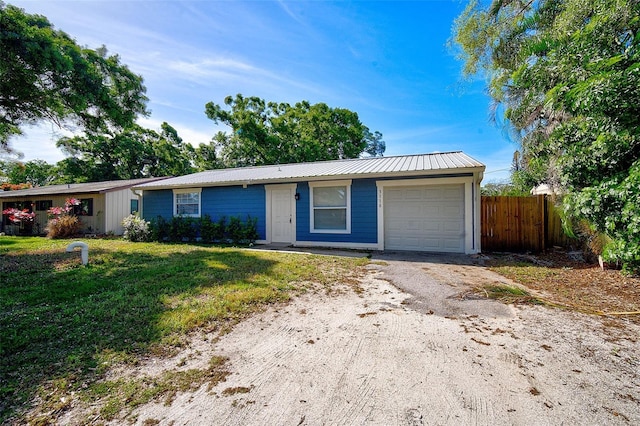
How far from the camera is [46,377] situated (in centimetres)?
216

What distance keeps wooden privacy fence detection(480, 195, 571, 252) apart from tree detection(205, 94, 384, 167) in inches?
642

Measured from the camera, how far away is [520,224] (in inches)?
328

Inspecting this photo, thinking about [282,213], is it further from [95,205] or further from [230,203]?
[95,205]

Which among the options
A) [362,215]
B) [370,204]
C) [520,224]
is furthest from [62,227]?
[520,224]

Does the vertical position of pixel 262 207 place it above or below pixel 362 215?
above

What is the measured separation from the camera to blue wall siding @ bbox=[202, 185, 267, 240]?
32.9 feet

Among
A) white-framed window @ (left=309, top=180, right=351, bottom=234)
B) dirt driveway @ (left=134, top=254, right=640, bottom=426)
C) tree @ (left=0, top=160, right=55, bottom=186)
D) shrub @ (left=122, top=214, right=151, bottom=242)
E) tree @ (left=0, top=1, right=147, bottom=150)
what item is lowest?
dirt driveway @ (left=134, top=254, right=640, bottom=426)

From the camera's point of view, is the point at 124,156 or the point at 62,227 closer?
the point at 62,227

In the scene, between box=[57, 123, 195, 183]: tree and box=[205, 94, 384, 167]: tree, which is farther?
box=[57, 123, 195, 183]: tree

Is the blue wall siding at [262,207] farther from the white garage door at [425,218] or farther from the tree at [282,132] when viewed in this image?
the tree at [282,132]

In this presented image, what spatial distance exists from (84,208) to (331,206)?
14.2m

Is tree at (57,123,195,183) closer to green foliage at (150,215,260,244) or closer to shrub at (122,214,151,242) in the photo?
shrub at (122,214,151,242)

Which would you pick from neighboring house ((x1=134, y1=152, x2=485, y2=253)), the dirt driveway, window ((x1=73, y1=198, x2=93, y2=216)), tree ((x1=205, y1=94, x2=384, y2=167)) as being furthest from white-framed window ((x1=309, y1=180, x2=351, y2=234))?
tree ((x1=205, y1=94, x2=384, y2=167))

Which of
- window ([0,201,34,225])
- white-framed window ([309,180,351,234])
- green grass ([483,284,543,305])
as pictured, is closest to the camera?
green grass ([483,284,543,305])
